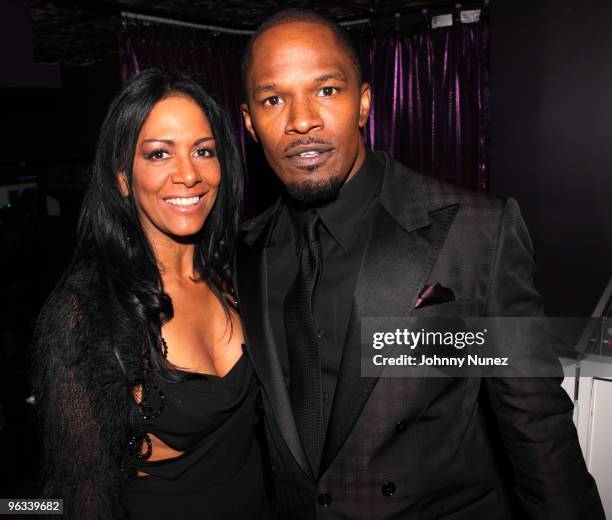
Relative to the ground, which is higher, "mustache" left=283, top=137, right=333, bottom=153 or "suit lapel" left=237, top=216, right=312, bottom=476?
"mustache" left=283, top=137, right=333, bottom=153

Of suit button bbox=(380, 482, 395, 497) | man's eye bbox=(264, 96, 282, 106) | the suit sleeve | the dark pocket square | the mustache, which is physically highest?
man's eye bbox=(264, 96, 282, 106)

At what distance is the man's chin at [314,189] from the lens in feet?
5.39

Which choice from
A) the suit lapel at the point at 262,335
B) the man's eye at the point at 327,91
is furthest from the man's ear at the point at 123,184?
the man's eye at the point at 327,91

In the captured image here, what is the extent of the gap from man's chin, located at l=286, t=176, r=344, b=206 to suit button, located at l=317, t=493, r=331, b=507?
89 centimetres

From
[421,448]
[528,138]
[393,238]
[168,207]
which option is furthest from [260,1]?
[421,448]

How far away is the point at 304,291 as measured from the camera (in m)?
1.66

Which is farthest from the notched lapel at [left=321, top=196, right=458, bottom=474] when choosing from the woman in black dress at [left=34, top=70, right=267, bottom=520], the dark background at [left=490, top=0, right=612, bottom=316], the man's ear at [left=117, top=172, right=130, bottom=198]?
the dark background at [left=490, top=0, right=612, bottom=316]

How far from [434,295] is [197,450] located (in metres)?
0.98

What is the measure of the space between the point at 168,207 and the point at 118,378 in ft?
2.05

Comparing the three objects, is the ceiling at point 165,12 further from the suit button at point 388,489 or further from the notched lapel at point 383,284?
the suit button at point 388,489

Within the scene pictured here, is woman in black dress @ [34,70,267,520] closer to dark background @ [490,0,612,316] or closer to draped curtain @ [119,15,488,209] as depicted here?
draped curtain @ [119,15,488,209]

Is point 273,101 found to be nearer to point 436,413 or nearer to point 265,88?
point 265,88

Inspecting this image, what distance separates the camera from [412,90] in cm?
448

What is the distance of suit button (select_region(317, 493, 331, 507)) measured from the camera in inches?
60.7
